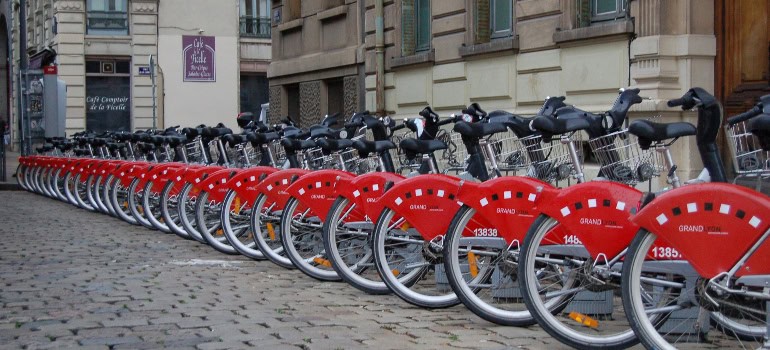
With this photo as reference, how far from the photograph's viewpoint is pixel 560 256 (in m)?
5.76

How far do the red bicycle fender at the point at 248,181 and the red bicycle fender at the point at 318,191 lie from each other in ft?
3.80

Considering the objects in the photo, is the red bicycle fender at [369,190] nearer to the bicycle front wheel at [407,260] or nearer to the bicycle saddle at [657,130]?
the bicycle front wheel at [407,260]

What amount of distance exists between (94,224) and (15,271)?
4.43 meters

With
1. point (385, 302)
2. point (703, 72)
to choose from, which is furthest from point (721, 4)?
point (385, 302)

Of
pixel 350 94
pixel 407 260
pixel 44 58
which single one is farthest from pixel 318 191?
pixel 44 58

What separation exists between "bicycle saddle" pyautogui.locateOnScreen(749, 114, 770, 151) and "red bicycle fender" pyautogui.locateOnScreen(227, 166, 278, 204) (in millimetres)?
4850

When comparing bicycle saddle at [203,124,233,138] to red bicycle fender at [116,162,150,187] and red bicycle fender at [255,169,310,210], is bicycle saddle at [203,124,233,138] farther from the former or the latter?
red bicycle fender at [255,169,310,210]

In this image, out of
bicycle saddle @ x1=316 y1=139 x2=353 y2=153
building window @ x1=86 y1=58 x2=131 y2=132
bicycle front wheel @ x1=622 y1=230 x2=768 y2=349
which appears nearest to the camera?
bicycle front wheel @ x1=622 y1=230 x2=768 y2=349

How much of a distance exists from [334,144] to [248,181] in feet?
3.02

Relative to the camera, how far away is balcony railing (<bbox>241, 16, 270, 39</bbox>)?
39.6 metres

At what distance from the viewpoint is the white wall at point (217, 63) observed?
38.2 m

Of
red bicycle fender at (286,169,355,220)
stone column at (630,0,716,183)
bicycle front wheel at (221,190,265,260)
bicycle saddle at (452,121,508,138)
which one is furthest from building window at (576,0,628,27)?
bicycle saddle at (452,121,508,138)

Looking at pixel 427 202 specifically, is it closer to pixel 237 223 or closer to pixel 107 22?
pixel 237 223

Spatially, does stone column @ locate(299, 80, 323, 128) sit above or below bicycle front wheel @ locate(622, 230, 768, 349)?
above
